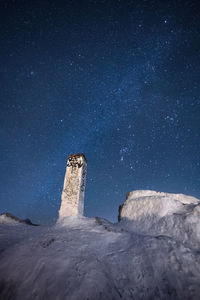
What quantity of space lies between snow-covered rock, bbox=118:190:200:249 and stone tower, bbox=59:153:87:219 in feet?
6.13

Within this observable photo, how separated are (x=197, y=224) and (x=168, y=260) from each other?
1721mm

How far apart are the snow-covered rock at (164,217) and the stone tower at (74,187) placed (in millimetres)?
1870

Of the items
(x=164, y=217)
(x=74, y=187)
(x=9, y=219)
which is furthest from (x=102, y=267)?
(x=9, y=219)

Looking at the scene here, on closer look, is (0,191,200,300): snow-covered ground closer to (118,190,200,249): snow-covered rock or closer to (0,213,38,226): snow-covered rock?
(118,190,200,249): snow-covered rock

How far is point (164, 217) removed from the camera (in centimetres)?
451

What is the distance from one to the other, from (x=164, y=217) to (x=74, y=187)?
3595 mm

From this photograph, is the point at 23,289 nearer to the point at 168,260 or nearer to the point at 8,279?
the point at 8,279

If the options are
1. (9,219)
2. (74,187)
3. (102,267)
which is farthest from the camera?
(74,187)

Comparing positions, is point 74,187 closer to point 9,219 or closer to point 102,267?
point 9,219

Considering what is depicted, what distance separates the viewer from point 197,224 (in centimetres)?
373

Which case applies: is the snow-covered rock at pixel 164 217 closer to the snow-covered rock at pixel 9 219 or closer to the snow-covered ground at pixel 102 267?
the snow-covered ground at pixel 102 267

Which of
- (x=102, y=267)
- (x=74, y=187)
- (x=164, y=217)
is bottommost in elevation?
(x=102, y=267)

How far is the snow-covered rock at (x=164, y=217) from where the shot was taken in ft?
12.2

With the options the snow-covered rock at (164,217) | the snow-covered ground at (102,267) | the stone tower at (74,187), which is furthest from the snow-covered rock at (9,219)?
the snow-covered rock at (164,217)
